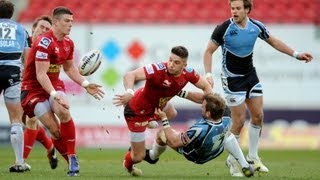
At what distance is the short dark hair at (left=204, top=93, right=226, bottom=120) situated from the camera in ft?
40.2

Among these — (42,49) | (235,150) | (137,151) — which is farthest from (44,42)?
(235,150)

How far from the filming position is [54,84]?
13.3 meters

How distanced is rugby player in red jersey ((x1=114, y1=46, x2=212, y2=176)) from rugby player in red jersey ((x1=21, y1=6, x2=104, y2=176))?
0.81m

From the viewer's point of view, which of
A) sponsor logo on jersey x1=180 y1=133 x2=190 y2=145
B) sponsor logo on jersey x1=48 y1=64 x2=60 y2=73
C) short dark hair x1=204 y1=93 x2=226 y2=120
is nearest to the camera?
short dark hair x1=204 y1=93 x2=226 y2=120

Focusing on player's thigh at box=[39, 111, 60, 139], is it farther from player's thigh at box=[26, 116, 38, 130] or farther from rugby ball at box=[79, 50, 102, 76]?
player's thigh at box=[26, 116, 38, 130]

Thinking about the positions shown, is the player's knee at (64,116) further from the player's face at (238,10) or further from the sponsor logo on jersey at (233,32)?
the player's face at (238,10)

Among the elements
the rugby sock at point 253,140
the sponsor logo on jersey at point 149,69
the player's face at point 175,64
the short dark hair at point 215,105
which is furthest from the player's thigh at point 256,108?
the sponsor logo on jersey at point 149,69

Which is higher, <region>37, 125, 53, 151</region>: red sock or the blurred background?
<region>37, 125, 53, 151</region>: red sock

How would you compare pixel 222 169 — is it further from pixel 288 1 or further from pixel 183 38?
pixel 288 1

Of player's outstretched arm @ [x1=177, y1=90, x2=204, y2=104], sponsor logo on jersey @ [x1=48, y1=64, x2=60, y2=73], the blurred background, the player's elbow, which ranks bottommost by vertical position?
the blurred background

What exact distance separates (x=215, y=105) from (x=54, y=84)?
260 centimetres

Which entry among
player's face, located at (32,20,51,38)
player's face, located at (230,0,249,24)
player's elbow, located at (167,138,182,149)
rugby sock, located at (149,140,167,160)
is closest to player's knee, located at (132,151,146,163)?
rugby sock, located at (149,140,167,160)

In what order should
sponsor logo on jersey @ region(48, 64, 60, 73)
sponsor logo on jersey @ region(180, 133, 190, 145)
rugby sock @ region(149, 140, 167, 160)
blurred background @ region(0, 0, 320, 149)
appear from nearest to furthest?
1. sponsor logo on jersey @ region(180, 133, 190, 145)
2. sponsor logo on jersey @ region(48, 64, 60, 73)
3. rugby sock @ region(149, 140, 167, 160)
4. blurred background @ region(0, 0, 320, 149)

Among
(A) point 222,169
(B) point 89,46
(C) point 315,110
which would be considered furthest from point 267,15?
(A) point 222,169
